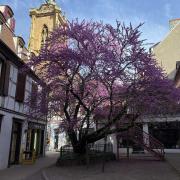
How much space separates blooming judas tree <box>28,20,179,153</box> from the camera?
13609mm

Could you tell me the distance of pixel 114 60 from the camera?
13383mm

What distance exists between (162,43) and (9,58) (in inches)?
798

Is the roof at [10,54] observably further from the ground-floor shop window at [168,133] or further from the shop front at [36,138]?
the ground-floor shop window at [168,133]

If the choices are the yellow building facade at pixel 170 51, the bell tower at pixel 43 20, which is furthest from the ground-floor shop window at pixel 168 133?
the bell tower at pixel 43 20

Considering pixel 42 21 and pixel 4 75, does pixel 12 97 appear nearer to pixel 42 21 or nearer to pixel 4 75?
pixel 4 75

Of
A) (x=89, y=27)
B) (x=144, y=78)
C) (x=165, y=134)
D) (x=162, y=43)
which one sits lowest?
(x=165, y=134)

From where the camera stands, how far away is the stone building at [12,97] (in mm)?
14742

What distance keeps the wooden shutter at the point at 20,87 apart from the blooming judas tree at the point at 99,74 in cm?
219

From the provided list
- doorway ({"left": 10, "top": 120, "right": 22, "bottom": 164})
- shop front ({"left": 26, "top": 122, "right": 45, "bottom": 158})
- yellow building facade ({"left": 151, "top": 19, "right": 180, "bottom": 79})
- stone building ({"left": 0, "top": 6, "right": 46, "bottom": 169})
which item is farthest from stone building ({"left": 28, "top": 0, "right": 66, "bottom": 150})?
doorway ({"left": 10, "top": 120, "right": 22, "bottom": 164})

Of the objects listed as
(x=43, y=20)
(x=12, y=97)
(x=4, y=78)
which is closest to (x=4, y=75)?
(x=4, y=78)

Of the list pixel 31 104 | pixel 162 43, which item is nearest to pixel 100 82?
pixel 31 104

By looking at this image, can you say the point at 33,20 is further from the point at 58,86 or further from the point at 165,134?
the point at 58,86

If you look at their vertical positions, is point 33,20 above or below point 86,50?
above

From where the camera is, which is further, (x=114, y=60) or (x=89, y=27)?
(x=89, y=27)
